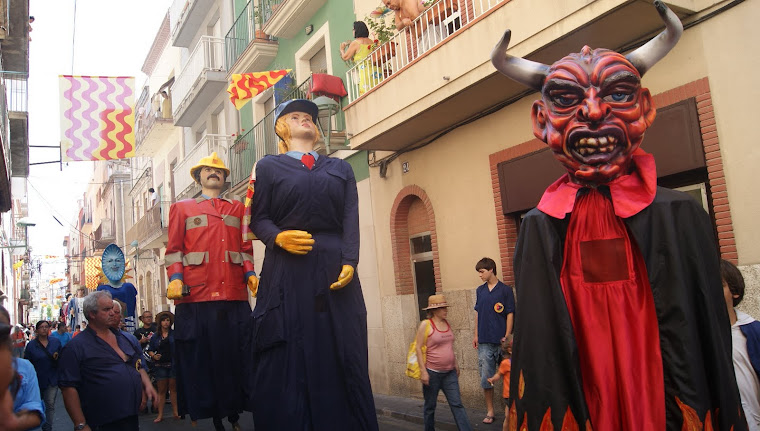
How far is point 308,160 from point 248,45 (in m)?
12.9

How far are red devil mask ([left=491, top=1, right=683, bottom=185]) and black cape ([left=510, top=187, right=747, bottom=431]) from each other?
0.24 metres

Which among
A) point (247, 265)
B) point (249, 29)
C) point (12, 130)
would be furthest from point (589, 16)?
point (12, 130)

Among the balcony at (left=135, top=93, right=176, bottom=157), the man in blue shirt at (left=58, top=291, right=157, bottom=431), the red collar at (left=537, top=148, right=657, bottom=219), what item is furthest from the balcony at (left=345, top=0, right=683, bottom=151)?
the balcony at (left=135, top=93, right=176, bottom=157)

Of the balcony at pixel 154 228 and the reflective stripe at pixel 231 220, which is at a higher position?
the balcony at pixel 154 228

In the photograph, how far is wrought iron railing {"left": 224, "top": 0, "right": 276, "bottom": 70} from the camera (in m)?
16.7

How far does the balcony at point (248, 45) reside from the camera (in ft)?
53.9

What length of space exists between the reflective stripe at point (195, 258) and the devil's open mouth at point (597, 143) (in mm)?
3858

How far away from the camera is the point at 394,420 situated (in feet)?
31.0

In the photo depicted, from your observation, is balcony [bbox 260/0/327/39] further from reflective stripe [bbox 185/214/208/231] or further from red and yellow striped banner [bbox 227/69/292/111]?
reflective stripe [bbox 185/214/208/231]

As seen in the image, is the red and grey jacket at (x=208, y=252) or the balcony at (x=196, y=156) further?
the balcony at (x=196, y=156)

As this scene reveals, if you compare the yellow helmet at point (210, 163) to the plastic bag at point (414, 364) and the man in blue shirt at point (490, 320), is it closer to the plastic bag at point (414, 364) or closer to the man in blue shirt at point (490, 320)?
the plastic bag at point (414, 364)

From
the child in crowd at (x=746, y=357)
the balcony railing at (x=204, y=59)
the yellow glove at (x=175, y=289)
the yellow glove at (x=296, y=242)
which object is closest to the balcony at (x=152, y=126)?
the balcony railing at (x=204, y=59)

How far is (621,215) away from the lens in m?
2.78

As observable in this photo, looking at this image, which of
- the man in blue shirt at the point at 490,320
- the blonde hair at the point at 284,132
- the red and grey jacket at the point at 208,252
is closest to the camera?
the blonde hair at the point at 284,132
